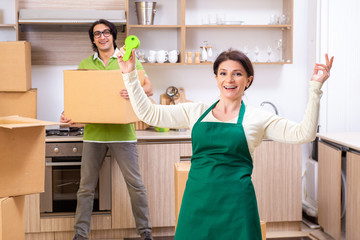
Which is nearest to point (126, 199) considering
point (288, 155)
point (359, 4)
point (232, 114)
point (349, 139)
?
point (288, 155)

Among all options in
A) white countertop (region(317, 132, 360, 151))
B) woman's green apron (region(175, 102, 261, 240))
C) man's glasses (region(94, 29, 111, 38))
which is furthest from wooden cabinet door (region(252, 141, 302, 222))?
woman's green apron (region(175, 102, 261, 240))

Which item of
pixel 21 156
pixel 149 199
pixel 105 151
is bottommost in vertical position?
pixel 149 199

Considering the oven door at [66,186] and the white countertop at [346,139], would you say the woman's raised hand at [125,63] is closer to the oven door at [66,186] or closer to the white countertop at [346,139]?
the white countertop at [346,139]

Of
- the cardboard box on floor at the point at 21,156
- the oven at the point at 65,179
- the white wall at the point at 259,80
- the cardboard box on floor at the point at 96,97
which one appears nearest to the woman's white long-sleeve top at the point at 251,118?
the cardboard box on floor at the point at 21,156

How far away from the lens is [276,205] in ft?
13.7

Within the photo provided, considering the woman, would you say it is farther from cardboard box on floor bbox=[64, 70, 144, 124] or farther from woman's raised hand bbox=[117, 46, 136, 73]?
cardboard box on floor bbox=[64, 70, 144, 124]

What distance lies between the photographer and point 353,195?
3.47 metres

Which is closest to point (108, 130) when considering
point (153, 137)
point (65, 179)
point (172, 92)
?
point (153, 137)

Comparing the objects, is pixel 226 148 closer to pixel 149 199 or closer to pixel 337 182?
pixel 337 182

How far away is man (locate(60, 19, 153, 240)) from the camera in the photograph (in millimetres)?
3625

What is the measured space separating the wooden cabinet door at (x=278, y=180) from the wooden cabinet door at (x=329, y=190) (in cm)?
19

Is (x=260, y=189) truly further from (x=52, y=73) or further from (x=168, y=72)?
(x=52, y=73)

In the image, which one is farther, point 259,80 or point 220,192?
point 259,80

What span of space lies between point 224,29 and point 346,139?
1437mm
